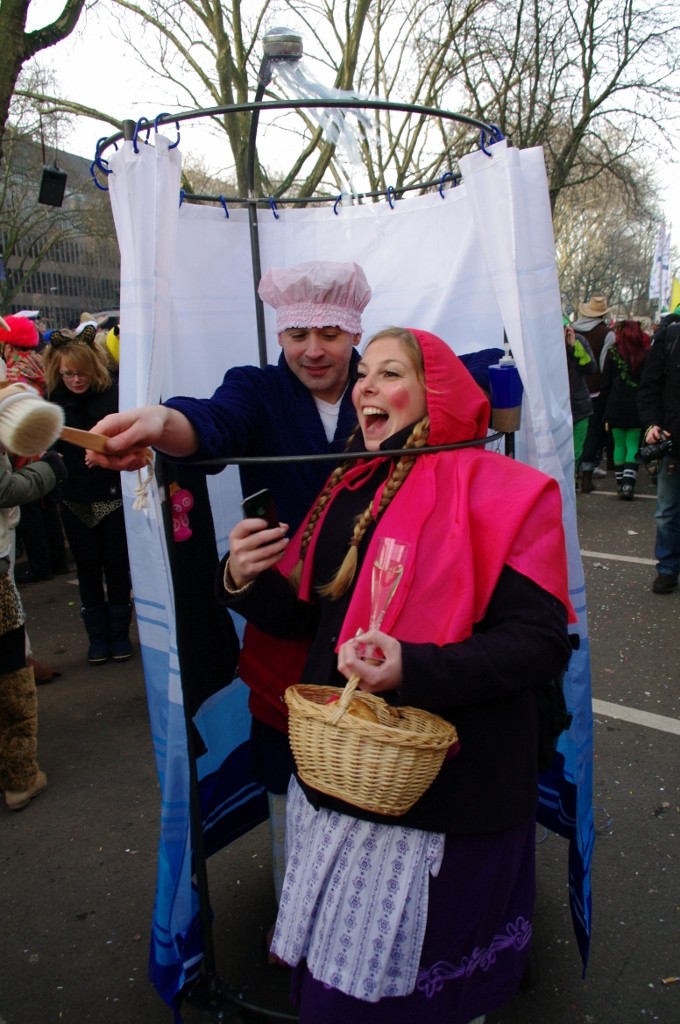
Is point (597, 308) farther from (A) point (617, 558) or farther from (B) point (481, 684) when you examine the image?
(B) point (481, 684)

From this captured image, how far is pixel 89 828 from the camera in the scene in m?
3.12

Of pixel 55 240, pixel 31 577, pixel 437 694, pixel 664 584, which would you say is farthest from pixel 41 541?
pixel 55 240

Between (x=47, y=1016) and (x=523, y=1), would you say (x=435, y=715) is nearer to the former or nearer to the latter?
(x=47, y=1016)

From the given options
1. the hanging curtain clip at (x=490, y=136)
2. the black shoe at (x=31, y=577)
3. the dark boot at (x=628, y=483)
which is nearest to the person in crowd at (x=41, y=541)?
the black shoe at (x=31, y=577)

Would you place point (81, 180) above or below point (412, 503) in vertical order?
above

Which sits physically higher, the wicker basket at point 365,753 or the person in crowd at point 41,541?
the wicker basket at point 365,753

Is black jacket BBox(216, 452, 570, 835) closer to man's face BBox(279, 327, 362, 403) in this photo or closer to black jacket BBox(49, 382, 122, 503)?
man's face BBox(279, 327, 362, 403)

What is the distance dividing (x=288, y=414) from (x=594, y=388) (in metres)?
7.59

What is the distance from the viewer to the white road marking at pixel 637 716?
3645mm

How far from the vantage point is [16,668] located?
3.18 meters

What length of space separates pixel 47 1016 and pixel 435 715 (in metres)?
1.65

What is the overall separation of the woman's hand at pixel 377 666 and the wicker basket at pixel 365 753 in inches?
0.9

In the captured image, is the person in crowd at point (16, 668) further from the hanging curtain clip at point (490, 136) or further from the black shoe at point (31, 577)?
the black shoe at point (31, 577)

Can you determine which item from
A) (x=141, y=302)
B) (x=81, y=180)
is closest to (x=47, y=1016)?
(x=141, y=302)
